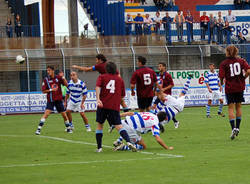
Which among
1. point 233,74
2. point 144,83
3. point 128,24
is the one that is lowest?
point 144,83

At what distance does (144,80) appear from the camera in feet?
57.5

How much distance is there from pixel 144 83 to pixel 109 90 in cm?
497

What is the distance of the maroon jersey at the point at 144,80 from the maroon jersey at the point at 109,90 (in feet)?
15.4

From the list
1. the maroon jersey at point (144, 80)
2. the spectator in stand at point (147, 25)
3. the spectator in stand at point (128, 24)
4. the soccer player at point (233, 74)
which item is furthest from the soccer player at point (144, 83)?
the spectator in stand at point (128, 24)

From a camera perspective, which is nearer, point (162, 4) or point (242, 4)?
point (162, 4)

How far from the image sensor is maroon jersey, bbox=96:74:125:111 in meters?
12.6

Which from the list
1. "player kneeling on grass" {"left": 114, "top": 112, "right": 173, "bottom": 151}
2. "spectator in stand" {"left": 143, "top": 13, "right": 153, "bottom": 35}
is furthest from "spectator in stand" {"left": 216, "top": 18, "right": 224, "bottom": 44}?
"player kneeling on grass" {"left": 114, "top": 112, "right": 173, "bottom": 151}

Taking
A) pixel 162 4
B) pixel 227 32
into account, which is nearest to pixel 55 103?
pixel 227 32

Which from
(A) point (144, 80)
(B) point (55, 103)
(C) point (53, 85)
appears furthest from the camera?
(B) point (55, 103)

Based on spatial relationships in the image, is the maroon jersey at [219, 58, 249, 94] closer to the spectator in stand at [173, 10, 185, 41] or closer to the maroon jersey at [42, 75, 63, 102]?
the maroon jersey at [42, 75, 63, 102]

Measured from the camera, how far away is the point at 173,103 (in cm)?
1852

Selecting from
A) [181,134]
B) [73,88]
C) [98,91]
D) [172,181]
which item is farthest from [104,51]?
[172,181]

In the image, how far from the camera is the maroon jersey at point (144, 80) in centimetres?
1748

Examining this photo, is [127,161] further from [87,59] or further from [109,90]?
[87,59]
